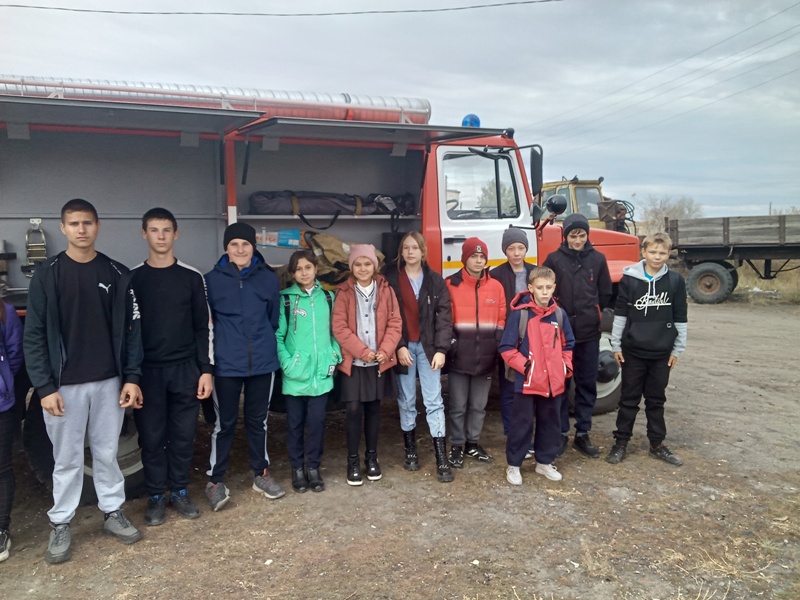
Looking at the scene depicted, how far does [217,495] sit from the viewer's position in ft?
12.8

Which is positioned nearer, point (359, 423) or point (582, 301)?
point (359, 423)

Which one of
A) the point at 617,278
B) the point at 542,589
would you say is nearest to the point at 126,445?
the point at 542,589

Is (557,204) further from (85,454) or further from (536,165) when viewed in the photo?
(85,454)

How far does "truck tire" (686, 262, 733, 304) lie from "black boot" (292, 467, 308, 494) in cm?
1288

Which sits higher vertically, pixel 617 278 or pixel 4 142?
pixel 4 142

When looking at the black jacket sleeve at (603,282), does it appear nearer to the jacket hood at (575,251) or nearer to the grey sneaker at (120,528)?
the jacket hood at (575,251)

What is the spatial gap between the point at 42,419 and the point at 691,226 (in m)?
14.2

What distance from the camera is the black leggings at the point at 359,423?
13.9 feet

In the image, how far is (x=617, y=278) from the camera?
18.1ft

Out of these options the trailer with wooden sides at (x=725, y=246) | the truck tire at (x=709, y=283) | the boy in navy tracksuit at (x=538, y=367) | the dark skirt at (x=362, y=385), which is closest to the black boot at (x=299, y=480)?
the dark skirt at (x=362, y=385)

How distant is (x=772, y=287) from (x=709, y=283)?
11.6 ft

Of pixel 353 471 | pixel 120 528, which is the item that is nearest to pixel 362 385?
pixel 353 471

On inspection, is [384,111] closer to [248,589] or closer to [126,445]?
[126,445]

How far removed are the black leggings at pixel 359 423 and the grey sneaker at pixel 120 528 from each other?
139cm
